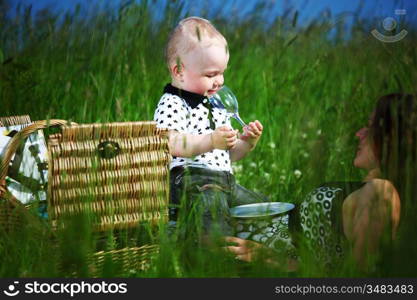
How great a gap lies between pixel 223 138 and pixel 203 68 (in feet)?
0.74

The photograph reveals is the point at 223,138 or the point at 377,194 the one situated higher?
the point at 223,138

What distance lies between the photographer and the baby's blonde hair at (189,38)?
210 cm

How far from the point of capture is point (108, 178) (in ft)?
6.11

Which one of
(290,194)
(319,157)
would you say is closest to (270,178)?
(290,194)

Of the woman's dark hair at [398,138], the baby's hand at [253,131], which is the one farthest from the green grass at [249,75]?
the woman's dark hair at [398,138]

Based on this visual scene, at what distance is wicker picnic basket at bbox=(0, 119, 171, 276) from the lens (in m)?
1.82

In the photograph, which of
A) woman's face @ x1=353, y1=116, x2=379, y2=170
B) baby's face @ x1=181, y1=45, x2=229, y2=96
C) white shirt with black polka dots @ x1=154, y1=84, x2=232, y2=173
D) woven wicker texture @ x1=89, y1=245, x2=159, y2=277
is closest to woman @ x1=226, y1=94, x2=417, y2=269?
woman's face @ x1=353, y1=116, x2=379, y2=170

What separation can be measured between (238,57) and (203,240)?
3.77 feet

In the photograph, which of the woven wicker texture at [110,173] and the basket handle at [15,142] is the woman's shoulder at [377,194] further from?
the basket handle at [15,142]

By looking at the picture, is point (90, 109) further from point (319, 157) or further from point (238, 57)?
point (319, 157)

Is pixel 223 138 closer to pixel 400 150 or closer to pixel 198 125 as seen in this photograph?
pixel 198 125

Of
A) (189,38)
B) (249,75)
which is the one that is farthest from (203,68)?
(249,75)

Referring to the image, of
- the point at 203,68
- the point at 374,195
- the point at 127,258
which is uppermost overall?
the point at 203,68

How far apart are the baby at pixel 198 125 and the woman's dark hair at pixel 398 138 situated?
0.40 m
